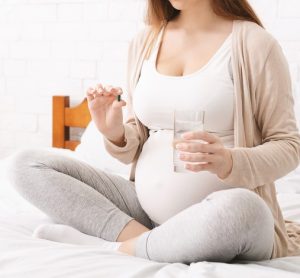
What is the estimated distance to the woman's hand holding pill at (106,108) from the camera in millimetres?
1271

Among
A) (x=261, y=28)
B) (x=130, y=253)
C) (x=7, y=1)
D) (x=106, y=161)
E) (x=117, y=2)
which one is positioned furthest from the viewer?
(x=7, y=1)

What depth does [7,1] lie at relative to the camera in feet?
8.66

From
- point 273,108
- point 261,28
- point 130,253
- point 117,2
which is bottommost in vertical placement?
point 130,253

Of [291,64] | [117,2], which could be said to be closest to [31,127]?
[117,2]

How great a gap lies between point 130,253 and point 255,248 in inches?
9.7

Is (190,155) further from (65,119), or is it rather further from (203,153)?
(65,119)

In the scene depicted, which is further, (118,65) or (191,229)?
(118,65)

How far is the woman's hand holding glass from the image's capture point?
3.24ft

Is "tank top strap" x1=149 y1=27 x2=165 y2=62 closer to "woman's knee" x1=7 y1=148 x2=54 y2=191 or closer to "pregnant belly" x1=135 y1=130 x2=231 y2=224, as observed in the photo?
"pregnant belly" x1=135 y1=130 x2=231 y2=224

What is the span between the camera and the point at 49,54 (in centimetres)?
255

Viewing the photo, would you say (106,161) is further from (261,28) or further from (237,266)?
(237,266)

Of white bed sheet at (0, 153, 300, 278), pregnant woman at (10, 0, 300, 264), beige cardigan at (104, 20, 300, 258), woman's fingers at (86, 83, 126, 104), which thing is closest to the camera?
white bed sheet at (0, 153, 300, 278)

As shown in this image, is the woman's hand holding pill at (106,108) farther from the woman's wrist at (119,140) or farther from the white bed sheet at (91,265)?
the white bed sheet at (91,265)

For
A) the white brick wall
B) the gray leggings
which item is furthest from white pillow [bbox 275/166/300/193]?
the white brick wall
